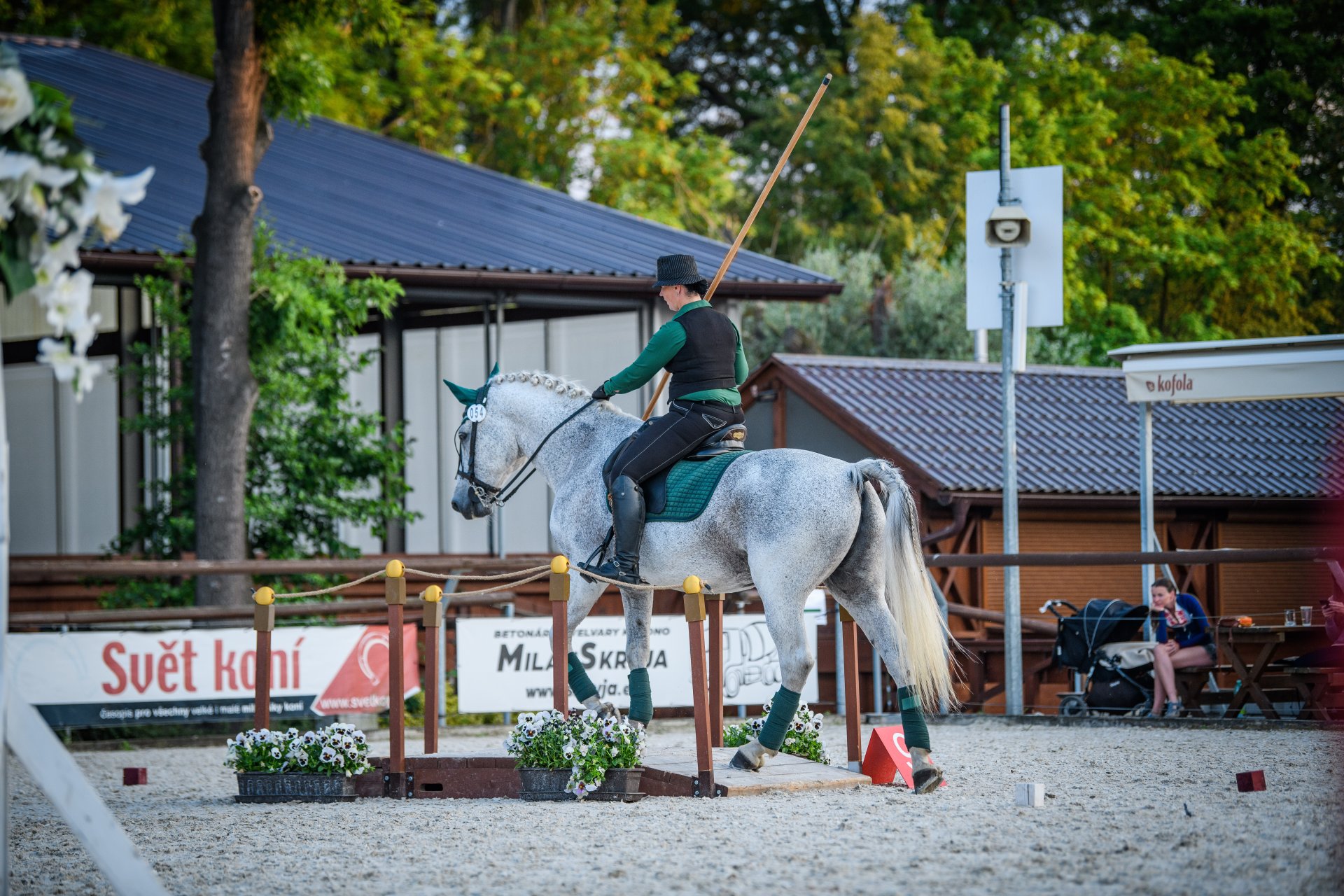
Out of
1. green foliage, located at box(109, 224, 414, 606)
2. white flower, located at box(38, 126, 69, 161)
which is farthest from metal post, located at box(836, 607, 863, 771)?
green foliage, located at box(109, 224, 414, 606)

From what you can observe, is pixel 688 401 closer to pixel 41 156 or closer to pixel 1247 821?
pixel 1247 821

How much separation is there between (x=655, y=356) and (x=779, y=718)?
2.00 metres

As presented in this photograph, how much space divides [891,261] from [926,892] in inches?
1092

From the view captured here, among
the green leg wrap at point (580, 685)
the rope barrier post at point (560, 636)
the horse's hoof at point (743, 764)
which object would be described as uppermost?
the rope barrier post at point (560, 636)

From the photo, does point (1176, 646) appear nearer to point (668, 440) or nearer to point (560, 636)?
point (668, 440)

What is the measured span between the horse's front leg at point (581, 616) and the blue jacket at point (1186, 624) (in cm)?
597

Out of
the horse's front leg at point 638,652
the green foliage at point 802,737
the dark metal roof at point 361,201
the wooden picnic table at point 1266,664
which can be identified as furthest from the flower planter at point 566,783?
the dark metal roof at point 361,201

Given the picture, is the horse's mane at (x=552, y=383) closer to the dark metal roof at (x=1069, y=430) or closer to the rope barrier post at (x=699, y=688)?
the rope barrier post at (x=699, y=688)

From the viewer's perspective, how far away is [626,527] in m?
8.61

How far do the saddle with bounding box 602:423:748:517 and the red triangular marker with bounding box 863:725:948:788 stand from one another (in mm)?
1778

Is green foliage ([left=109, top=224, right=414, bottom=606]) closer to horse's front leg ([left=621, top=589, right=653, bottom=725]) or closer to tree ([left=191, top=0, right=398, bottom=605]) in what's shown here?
tree ([left=191, top=0, right=398, bottom=605])

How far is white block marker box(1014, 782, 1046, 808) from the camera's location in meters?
7.79

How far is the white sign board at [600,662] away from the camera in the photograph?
1471 cm

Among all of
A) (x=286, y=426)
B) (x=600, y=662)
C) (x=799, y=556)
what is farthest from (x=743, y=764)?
(x=286, y=426)
